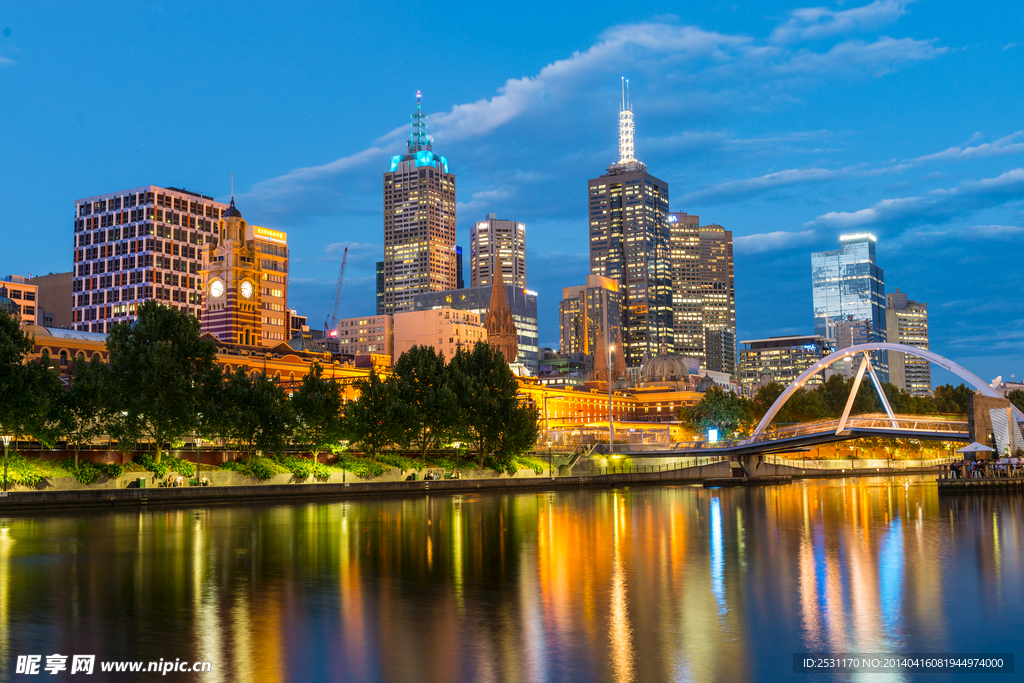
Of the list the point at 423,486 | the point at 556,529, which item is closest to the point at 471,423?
the point at 423,486

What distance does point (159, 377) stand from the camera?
79.6m

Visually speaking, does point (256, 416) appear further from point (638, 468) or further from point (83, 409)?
point (638, 468)

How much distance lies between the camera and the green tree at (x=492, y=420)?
104 m

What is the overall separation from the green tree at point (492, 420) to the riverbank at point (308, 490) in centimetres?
457

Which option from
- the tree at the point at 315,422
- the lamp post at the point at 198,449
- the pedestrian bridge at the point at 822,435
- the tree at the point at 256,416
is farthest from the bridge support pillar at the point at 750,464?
the lamp post at the point at 198,449

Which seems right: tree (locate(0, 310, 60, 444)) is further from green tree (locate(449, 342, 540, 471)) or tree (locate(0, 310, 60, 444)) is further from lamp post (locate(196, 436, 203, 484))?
green tree (locate(449, 342, 540, 471))

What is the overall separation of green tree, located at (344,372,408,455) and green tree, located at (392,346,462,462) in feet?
3.19

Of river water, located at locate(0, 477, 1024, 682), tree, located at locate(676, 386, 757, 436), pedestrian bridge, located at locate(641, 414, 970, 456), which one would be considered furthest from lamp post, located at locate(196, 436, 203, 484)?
tree, located at locate(676, 386, 757, 436)

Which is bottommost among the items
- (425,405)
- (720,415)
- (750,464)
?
(750,464)

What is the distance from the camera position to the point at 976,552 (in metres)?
33.7

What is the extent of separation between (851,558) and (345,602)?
1833 cm

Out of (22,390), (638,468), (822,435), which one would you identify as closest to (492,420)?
(638,468)

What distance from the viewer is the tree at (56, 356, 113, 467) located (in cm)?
7281

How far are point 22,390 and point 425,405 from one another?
40827mm
